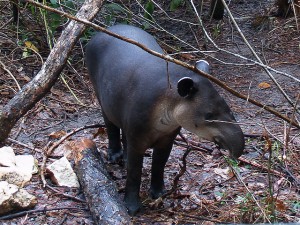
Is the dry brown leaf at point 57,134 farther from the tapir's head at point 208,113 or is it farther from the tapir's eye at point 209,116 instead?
the tapir's eye at point 209,116

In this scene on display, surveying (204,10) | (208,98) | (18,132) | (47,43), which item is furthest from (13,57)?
(208,98)

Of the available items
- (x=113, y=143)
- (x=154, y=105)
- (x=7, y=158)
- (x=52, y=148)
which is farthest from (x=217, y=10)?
(x=154, y=105)

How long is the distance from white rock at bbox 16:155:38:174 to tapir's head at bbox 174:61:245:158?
1.51 meters

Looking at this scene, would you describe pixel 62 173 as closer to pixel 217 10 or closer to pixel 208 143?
pixel 208 143

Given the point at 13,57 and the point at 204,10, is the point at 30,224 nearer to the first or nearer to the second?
the point at 13,57

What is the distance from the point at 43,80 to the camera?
5.34 metres

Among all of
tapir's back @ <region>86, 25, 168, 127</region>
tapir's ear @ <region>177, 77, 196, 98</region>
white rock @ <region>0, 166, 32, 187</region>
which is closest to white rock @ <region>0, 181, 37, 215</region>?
white rock @ <region>0, 166, 32, 187</region>

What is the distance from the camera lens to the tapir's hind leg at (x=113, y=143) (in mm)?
5332

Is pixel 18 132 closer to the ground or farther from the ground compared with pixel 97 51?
closer to the ground

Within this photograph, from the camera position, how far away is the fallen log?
4.14 meters

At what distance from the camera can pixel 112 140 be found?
17.7ft

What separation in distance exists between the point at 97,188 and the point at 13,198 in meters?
0.60

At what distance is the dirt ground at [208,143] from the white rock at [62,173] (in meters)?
0.07

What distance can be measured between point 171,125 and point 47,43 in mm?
3853
